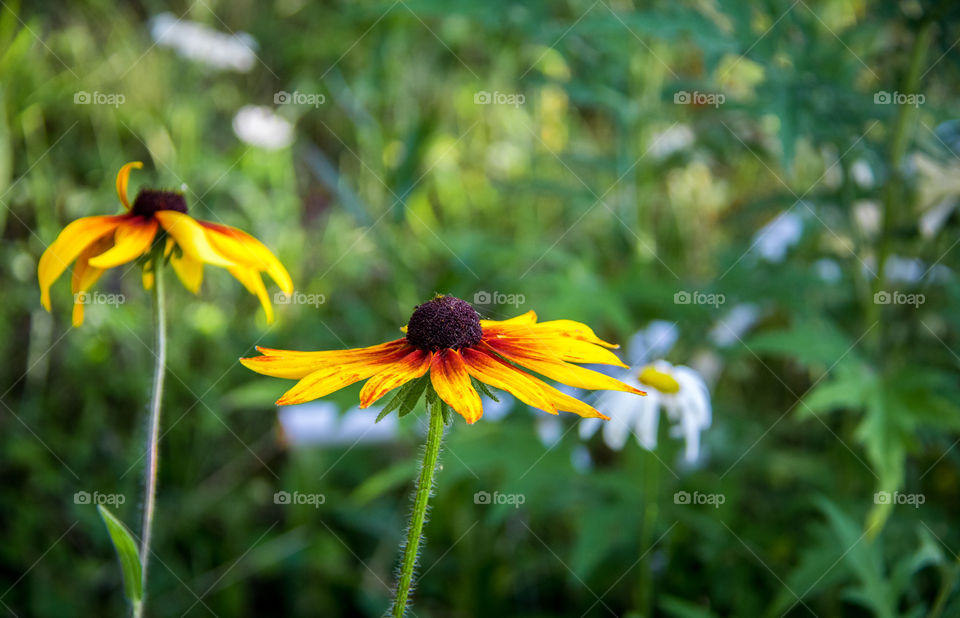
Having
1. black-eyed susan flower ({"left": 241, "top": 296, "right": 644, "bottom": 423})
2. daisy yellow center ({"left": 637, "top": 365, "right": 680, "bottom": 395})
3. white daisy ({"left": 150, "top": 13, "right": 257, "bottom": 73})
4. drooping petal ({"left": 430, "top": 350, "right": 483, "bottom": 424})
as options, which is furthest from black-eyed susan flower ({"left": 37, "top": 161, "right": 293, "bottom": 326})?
white daisy ({"left": 150, "top": 13, "right": 257, "bottom": 73})

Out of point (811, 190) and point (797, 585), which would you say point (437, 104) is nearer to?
point (811, 190)

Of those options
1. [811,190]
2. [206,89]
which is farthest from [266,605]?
[206,89]

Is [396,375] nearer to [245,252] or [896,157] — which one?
[245,252]

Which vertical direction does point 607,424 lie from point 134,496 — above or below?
above

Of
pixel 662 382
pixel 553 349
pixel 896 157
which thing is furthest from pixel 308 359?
pixel 896 157

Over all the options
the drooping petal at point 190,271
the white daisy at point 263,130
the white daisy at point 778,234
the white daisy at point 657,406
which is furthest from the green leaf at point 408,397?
the white daisy at point 263,130

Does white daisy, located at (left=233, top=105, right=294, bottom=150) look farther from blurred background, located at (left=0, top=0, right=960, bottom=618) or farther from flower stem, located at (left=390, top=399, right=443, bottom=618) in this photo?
flower stem, located at (left=390, top=399, right=443, bottom=618)
